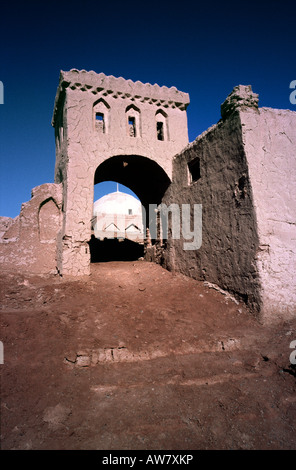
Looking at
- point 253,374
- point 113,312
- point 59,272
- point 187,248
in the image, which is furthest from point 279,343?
point 59,272

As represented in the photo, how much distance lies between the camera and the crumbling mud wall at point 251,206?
5160mm

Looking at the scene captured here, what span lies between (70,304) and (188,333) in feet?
8.35

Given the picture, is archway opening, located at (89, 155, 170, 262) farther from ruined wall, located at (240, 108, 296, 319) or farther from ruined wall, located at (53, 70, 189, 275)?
ruined wall, located at (240, 108, 296, 319)

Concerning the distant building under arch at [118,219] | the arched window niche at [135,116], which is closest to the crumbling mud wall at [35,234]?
the arched window niche at [135,116]

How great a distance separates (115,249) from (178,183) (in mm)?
7387

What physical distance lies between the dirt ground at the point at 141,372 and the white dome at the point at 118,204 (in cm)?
2306

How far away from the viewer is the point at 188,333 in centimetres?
488

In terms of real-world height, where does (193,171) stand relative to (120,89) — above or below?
below

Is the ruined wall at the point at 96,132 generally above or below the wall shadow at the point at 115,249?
above

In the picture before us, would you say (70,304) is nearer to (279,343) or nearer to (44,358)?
(44,358)

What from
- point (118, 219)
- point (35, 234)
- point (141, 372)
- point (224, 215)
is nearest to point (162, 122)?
point (224, 215)

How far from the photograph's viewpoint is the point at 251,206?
5.34 m

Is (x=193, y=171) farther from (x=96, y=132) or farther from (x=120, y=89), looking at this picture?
(x=120, y=89)

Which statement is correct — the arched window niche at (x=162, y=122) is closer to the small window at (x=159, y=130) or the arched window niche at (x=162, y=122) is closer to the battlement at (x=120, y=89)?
the small window at (x=159, y=130)
